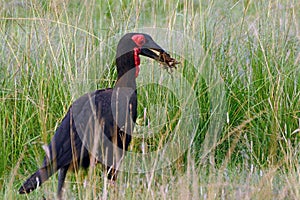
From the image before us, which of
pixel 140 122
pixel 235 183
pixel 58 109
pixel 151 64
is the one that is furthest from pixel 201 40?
pixel 235 183

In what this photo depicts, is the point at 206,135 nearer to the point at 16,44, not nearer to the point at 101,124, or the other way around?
the point at 101,124

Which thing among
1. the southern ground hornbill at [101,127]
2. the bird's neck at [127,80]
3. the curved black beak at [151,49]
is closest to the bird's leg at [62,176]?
the southern ground hornbill at [101,127]

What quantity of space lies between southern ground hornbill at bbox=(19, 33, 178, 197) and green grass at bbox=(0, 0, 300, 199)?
6.5 inches

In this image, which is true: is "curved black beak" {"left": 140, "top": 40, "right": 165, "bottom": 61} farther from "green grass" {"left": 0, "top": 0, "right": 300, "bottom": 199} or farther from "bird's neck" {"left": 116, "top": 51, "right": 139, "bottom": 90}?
"green grass" {"left": 0, "top": 0, "right": 300, "bottom": 199}

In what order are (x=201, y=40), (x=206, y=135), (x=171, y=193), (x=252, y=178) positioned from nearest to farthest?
(x=171, y=193), (x=252, y=178), (x=206, y=135), (x=201, y=40)

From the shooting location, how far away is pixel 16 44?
5.32 m

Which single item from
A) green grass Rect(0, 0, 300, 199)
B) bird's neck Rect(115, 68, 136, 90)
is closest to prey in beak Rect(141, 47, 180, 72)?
bird's neck Rect(115, 68, 136, 90)

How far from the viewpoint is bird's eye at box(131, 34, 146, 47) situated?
4.56 meters

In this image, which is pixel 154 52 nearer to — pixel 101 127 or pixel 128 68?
pixel 128 68

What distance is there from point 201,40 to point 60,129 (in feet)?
4.48

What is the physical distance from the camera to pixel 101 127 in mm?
4301

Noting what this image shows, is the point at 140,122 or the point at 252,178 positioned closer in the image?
the point at 252,178

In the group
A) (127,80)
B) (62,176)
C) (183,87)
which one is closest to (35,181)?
(62,176)

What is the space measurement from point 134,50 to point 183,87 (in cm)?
58
